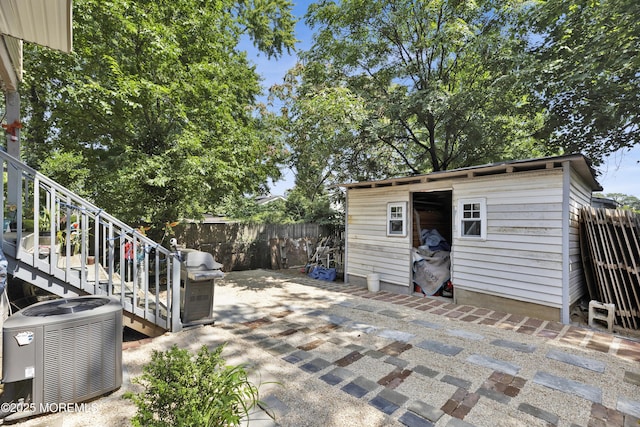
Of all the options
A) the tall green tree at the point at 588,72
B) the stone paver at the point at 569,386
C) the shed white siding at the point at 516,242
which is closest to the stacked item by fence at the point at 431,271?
the shed white siding at the point at 516,242

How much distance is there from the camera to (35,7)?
97.1 inches

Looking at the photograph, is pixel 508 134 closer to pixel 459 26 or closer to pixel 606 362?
pixel 459 26

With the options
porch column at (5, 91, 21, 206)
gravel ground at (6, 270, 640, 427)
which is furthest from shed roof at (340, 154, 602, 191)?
porch column at (5, 91, 21, 206)

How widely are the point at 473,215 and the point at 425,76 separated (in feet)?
20.4

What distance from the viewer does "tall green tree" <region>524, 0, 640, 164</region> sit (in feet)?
21.4

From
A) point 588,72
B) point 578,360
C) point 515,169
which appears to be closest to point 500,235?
point 515,169

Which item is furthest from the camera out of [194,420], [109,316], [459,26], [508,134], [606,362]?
[508,134]

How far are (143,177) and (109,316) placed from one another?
419cm

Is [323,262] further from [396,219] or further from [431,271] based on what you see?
[431,271]

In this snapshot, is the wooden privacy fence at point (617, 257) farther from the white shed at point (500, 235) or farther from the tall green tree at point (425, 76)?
the tall green tree at point (425, 76)

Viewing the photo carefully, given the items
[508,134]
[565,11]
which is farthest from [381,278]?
[565,11]

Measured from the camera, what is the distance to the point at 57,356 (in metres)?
2.20

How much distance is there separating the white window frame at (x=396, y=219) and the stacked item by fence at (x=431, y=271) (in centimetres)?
54

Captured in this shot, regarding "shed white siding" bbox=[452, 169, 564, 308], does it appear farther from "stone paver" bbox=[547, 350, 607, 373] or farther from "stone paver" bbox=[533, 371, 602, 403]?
"stone paver" bbox=[533, 371, 602, 403]
